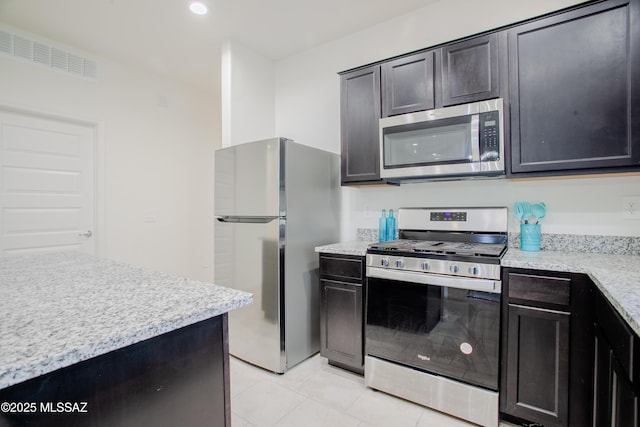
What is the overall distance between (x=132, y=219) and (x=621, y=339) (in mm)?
3769

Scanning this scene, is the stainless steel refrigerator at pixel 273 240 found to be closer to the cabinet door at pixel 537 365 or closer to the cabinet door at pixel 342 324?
the cabinet door at pixel 342 324

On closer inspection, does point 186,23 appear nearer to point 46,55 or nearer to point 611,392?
point 46,55

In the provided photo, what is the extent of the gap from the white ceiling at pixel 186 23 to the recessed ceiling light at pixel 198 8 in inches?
1.7

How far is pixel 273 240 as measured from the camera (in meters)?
2.29

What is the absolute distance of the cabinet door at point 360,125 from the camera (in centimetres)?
233

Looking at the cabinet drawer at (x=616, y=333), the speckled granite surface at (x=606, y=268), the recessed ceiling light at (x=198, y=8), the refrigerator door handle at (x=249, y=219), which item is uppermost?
the recessed ceiling light at (x=198, y=8)

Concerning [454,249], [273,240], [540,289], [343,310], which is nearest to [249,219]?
[273,240]

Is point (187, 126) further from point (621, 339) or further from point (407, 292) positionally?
point (621, 339)

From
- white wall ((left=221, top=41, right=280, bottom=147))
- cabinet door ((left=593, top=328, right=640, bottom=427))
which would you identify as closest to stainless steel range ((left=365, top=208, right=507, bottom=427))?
cabinet door ((left=593, top=328, right=640, bottom=427))

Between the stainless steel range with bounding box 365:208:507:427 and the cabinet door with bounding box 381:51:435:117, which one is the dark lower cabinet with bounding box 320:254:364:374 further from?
the cabinet door with bounding box 381:51:435:117

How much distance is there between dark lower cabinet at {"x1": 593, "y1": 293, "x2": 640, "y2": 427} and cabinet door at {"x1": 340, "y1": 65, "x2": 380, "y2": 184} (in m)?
1.48

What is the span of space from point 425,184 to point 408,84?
2.51 ft

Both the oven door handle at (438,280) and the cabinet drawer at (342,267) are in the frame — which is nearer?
the oven door handle at (438,280)

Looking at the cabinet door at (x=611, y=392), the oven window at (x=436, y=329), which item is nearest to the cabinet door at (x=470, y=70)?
the oven window at (x=436, y=329)
